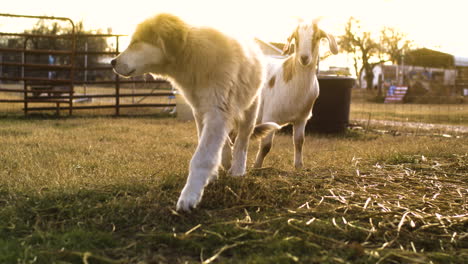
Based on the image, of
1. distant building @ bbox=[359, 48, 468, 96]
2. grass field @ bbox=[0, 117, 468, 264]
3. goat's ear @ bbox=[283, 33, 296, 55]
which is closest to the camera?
grass field @ bbox=[0, 117, 468, 264]

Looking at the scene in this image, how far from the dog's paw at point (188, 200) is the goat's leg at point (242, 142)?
4.63 feet

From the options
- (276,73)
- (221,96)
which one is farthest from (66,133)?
(221,96)

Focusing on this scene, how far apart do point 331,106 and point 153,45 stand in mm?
6934

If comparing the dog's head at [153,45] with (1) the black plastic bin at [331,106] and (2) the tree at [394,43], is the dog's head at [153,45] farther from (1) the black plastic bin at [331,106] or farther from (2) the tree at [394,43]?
(2) the tree at [394,43]

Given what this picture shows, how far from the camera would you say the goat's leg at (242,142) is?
182 inches

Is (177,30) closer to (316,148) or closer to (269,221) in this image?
(269,221)

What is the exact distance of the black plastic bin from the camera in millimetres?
10039

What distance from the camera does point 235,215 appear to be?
3215mm

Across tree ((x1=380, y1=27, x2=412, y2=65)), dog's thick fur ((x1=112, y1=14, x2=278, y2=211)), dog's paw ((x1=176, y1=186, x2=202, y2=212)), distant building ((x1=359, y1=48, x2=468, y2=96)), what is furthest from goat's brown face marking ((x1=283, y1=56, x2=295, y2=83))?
tree ((x1=380, y1=27, x2=412, y2=65))

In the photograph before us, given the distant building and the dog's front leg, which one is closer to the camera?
the dog's front leg

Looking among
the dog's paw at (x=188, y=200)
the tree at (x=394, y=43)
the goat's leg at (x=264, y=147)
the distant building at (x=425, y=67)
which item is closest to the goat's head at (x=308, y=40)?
the goat's leg at (x=264, y=147)

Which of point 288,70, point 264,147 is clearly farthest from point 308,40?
point 264,147

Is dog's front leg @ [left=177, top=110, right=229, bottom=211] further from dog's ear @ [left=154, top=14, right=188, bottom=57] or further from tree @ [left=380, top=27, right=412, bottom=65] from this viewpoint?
tree @ [left=380, top=27, right=412, bottom=65]

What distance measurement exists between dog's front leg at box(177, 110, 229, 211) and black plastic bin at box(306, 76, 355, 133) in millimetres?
6814
